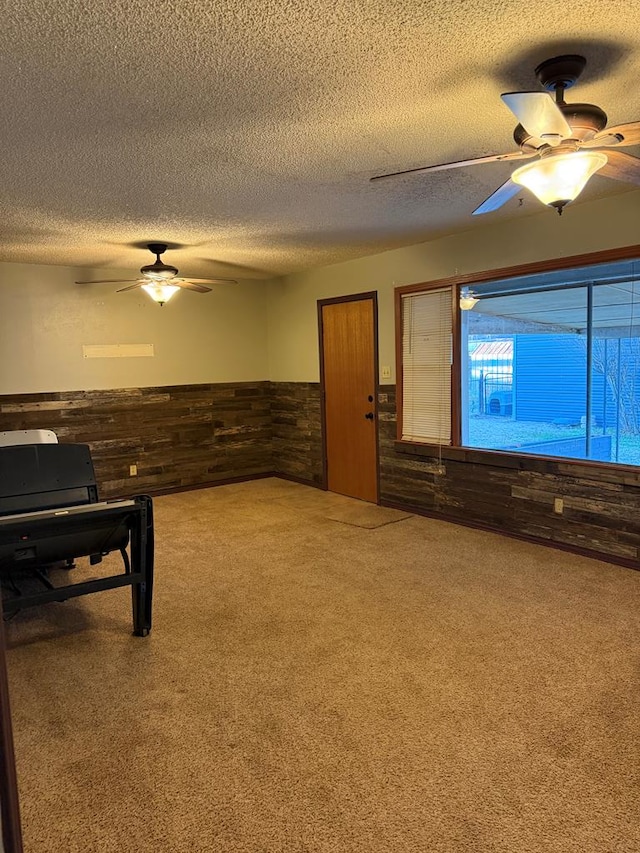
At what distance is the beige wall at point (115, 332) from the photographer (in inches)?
218

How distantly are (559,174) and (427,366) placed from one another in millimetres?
2989

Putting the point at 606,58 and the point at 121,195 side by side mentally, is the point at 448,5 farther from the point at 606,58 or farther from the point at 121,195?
the point at 121,195

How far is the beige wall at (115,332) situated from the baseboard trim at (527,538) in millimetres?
2658

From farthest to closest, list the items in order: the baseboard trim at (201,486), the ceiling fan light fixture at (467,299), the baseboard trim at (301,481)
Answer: the baseboard trim at (301,481) → the baseboard trim at (201,486) → the ceiling fan light fixture at (467,299)

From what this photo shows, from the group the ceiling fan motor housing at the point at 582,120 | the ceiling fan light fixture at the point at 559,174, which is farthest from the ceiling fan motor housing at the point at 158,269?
the ceiling fan motor housing at the point at 582,120

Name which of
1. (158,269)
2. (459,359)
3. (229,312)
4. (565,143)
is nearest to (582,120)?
(565,143)

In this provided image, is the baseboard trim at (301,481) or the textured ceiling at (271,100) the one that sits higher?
the textured ceiling at (271,100)

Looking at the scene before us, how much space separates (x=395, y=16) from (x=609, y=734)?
2.59 m

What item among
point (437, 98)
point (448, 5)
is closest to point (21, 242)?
point (437, 98)

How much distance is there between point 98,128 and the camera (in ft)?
8.18

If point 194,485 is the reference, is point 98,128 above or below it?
above

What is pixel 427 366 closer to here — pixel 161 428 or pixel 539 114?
pixel 161 428

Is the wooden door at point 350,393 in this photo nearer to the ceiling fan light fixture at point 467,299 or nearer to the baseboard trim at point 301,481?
the baseboard trim at point 301,481

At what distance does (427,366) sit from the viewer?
5105 millimetres
